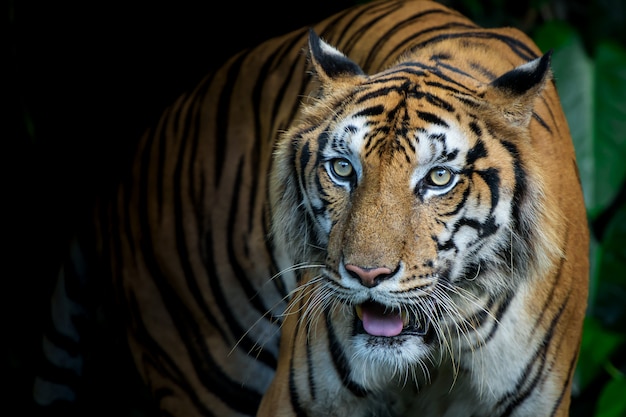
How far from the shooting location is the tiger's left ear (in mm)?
1877

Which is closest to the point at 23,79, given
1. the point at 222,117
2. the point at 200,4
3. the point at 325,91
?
the point at 200,4

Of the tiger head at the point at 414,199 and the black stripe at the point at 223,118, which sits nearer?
the tiger head at the point at 414,199

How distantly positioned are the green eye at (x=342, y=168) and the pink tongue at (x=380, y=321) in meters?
0.27

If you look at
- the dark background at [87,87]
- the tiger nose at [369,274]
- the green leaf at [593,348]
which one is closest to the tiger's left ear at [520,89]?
the tiger nose at [369,274]

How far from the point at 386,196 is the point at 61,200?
8.53 ft

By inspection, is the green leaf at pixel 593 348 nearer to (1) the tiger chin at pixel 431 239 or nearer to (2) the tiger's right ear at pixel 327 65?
(1) the tiger chin at pixel 431 239

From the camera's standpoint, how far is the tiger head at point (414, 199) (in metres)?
1.83

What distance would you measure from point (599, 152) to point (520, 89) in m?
1.84

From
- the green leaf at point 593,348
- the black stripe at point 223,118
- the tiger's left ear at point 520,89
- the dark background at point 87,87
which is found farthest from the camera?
the dark background at point 87,87

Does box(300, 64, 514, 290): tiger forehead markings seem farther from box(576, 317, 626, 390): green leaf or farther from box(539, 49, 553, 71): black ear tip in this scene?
box(576, 317, 626, 390): green leaf

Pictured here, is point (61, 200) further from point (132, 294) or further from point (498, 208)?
point (498, 208)

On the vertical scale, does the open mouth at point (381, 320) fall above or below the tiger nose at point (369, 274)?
below

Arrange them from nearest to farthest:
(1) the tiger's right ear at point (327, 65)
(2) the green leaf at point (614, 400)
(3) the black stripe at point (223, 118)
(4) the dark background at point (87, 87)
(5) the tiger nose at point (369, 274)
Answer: (5) the tiger nose at point (369, 274)
(1) the tiger's right ear at point (327, 65)
(3) the black stripe at point (223, 118)
(2) the green leaf at point (614, 400)
(4) the dark background at point (87, 87)

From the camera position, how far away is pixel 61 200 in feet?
13.5
